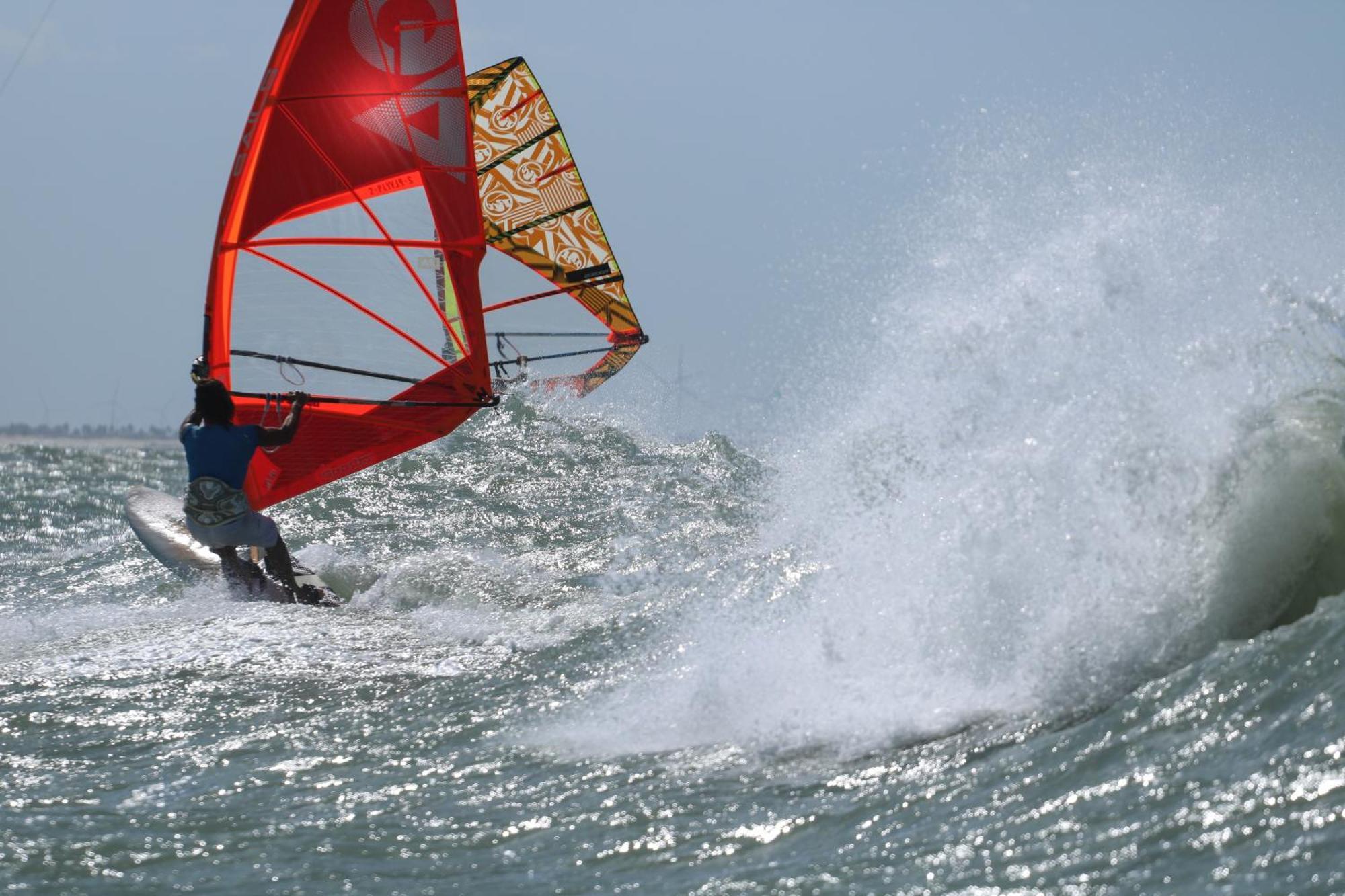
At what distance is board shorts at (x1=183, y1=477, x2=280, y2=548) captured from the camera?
25.8 ft

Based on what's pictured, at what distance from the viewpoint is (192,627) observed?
23.7 ft

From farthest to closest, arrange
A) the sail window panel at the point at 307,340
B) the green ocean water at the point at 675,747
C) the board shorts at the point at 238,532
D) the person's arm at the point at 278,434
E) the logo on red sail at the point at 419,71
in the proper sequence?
the logo on red sail at the point at 419,71, the sail window panel at the point at 307,340, the board shorts at the point at 238,532, the person's arm at the point at 278,434, the green ocean water at the point at 675,747

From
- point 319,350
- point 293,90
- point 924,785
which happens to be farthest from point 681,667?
point 293,90

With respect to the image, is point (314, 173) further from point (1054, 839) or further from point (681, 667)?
point (1054, 839)

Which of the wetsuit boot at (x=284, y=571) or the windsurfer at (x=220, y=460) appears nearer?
the windsurfer at (x=220, y=460)

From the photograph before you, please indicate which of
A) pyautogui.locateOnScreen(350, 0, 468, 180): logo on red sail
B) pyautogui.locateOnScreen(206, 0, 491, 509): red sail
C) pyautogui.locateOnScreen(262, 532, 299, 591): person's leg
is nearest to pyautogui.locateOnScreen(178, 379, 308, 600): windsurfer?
pyautogui.locateOnScreen(262, 532, 299, 591): person's leg

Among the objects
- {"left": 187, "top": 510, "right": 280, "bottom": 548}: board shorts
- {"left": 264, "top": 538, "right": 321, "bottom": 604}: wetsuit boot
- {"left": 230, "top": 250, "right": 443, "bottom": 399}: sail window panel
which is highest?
{"left": 230, "top": 250, "right": 443, "bottom": 399}: sail window panel

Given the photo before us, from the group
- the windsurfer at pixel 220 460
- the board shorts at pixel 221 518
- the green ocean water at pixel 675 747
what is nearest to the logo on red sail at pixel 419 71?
the windsurfer at pixel 220 460

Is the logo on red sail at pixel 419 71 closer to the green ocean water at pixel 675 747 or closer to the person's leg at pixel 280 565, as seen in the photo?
the person's leg at pixel 280 565

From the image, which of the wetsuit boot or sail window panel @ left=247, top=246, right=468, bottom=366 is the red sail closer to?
sail window panel @ left=247, top=246, right=468, bottom=366

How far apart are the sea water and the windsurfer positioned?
1.39 ft

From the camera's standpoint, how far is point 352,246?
32.3 feet

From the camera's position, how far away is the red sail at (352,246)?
934cm

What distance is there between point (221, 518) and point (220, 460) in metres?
0.32
